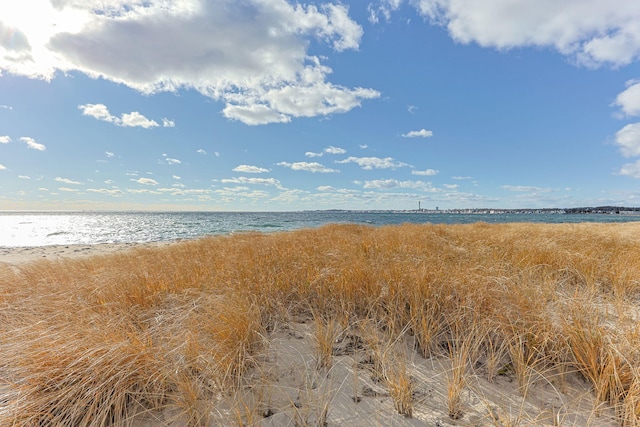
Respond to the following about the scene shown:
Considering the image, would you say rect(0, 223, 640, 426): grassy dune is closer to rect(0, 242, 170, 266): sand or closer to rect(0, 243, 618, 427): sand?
rect(0, 243, 618, 427): sand

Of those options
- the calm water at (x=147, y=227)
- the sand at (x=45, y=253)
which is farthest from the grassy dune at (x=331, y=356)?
the calm water at (x=147, y=227)

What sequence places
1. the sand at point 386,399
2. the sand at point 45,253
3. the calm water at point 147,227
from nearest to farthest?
the sand at point 386,399 < the sand at point 45,253 < the calm water at point 147,227

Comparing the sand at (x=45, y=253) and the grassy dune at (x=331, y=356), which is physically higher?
the grassy dune at (x=331, y=356)

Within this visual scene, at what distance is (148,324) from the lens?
9.80ft

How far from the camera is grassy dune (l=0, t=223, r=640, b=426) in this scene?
1811 millimetres

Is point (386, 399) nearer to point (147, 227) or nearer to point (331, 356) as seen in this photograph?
point (331, 356)

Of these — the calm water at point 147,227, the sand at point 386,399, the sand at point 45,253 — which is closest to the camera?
the sand at point 386,399

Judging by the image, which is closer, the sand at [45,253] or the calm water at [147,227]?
the sand at [45,253]

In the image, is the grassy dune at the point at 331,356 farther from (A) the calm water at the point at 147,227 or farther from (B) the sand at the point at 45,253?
(A) the calm water at the point at 147,227

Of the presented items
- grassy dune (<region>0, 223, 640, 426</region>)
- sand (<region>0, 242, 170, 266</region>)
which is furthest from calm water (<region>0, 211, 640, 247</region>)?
grassy dune (<region>0, 223, 640, 426</region>)

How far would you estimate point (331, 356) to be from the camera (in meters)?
2.42

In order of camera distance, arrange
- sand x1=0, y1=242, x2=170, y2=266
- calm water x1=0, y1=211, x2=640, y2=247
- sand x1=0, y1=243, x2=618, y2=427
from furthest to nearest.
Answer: calm water x1=0, y1=211, x2=640, y2=247, sand x1=0, y1=242, x2=170, y2=266, sand x1=0, y1=243, x2=618, y2=427

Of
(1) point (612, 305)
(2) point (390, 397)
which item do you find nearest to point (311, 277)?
(2) point (390, 397)

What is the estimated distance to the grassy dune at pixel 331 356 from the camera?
1811 mm
